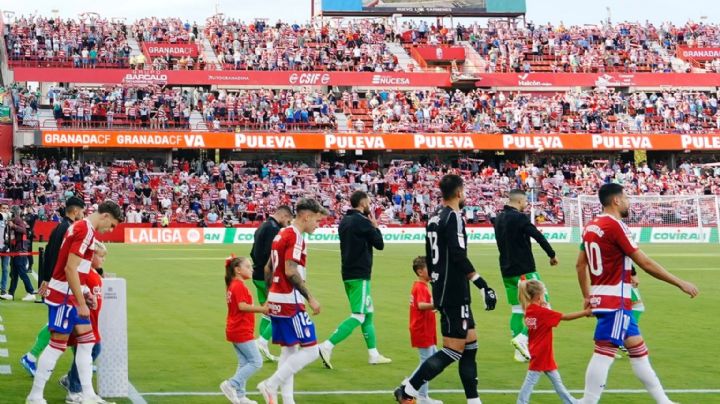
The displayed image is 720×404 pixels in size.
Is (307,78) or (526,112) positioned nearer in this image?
(526,112)

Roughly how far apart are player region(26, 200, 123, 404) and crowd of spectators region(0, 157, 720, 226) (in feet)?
135

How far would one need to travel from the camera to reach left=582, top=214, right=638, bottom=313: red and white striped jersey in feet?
30.5

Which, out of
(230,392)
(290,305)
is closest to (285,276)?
(290,305)

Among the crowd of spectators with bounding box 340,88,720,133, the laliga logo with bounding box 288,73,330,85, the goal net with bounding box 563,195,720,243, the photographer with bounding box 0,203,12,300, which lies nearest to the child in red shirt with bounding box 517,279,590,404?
the photographer with bounding box 0,203,12,300

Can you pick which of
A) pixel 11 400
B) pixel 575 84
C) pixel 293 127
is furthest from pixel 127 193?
pixel 11 400

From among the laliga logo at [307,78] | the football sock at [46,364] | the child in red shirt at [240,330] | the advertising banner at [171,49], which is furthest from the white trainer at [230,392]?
the advertising banner at [171,49]

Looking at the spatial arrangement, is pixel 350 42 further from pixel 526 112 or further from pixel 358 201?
pixel 358 201

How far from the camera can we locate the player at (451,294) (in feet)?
31.5

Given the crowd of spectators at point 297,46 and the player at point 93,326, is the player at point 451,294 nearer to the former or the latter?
the player at point 93,326

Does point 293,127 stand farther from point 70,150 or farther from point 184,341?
point 184,341

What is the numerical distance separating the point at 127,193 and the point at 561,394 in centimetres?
4549

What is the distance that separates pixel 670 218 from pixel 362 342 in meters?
40.4

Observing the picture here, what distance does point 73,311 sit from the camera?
9820mm

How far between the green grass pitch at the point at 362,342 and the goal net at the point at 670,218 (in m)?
22.4
